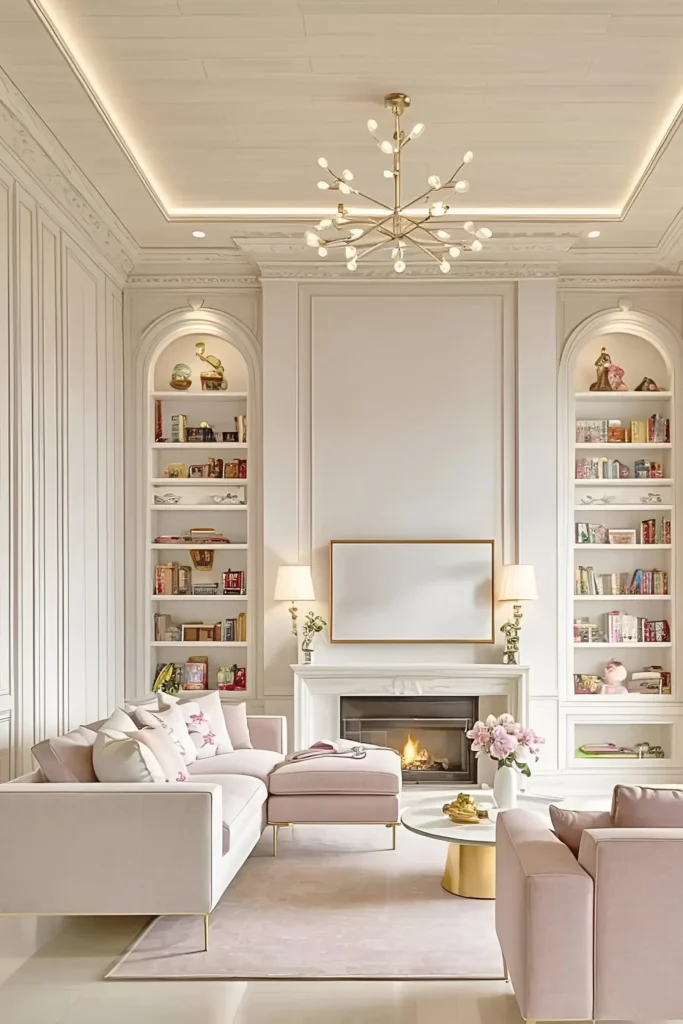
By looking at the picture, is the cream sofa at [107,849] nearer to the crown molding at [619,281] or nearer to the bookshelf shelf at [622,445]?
the bookshelf shelf at [622,445]

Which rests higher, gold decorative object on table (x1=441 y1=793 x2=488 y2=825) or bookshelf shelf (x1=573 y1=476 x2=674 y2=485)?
bookshelf shelf (x1=573 y1=476 x2=674 y2=485)

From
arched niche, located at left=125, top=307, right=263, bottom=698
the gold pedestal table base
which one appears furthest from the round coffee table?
arched niche, located at left=125, top=307, right=263, bottom=698

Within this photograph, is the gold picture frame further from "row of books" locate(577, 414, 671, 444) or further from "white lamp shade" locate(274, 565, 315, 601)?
"row of books" locate(577, 414, 671, 444)

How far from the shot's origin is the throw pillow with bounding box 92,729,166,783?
3982 millimetres

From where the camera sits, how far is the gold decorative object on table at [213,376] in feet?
23.5

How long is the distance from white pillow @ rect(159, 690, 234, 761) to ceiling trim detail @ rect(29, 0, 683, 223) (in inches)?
115

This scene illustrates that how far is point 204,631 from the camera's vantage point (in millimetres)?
7098

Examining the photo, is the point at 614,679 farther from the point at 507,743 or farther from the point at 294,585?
the point at 507,743

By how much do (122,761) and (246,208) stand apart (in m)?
3.73

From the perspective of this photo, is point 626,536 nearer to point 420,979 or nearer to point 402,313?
point 402,313

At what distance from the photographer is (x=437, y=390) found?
22.7 ft

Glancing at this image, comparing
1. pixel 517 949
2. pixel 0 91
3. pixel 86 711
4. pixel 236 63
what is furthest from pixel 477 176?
pixel 517 949

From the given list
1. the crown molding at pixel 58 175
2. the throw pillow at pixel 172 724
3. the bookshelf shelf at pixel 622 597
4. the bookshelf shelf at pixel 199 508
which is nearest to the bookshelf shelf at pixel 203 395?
the bookshelf shelf at pixel 199 508

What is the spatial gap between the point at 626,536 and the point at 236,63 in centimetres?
425
